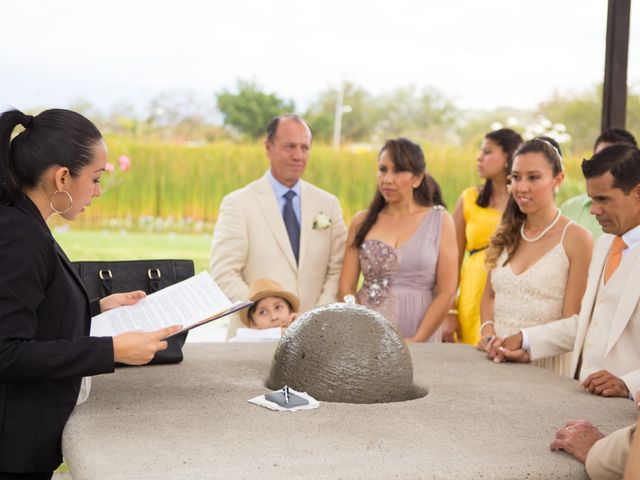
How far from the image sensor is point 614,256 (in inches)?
128

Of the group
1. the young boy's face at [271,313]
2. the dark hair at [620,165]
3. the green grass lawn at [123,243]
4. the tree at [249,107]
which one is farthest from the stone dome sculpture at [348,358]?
the tree at [249,107]

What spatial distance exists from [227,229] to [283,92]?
539 centimetres

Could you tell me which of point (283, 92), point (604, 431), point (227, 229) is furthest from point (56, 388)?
point (283, 92)

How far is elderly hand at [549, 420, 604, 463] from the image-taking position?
91.6 inches

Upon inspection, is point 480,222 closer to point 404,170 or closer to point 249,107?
point 404,170

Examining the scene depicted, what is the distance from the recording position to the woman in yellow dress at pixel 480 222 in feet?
17.2

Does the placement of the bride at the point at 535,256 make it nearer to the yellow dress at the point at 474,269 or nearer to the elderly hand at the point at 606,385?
the elderly hand at the point at 606,385

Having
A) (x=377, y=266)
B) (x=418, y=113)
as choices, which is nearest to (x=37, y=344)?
(x=377, y=266)

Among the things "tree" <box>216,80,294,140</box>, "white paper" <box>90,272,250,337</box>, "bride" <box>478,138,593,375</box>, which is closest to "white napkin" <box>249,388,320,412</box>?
"white paper" <box>90,272,250,337</box>

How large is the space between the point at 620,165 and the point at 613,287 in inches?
18.1

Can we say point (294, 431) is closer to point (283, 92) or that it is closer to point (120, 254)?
point (120, 254)

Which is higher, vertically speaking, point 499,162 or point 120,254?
point 499,162

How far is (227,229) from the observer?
4.81m

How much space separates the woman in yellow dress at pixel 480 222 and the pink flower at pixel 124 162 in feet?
12.6
